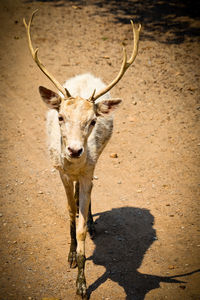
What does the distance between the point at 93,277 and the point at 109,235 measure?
3.10 feet

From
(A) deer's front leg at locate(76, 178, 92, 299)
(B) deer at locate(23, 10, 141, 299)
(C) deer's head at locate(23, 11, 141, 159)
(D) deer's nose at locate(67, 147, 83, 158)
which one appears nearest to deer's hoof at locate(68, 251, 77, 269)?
(B) deer at locate(23, 10, 141, 299)

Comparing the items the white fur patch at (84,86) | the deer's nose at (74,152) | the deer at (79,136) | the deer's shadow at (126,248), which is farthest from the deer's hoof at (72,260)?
the white fur patch at (84,86)

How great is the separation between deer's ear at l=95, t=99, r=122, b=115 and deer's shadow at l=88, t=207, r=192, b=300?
2.13 meters

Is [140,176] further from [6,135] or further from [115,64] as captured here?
[115,64]

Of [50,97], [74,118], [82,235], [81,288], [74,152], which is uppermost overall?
[50,97]

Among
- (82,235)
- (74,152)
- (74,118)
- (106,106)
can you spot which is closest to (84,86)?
(106,106)

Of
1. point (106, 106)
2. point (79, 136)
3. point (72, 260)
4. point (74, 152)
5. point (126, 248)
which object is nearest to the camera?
point (74, 152)

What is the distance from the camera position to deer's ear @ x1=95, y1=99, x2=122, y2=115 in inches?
158

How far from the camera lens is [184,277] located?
4.21 metres

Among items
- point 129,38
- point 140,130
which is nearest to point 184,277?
point 140,130

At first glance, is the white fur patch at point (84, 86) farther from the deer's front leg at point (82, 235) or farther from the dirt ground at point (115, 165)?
the dirt ground at point (115, 165)

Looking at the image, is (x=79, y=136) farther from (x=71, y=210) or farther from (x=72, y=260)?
(x=72, y=260)

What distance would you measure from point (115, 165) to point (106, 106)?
2857 mm

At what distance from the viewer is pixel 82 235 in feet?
13.3
